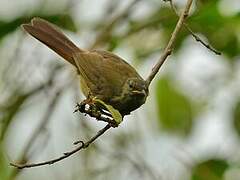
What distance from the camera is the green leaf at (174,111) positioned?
4.24 m

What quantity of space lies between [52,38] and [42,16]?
0.77 meters

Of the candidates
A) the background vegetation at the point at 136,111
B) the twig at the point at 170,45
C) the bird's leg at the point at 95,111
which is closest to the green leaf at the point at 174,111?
the background vegetation at the point at 136,111

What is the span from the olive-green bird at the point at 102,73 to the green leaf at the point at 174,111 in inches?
41.0

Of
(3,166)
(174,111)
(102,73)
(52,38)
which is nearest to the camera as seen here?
(102,73)

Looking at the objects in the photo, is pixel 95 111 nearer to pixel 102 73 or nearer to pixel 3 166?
pixel 102 73

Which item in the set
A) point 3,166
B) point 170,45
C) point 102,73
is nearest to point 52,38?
point 102,73

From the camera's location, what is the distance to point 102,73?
9.85ft

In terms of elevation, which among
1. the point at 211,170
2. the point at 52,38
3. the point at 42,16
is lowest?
the point at 211,170

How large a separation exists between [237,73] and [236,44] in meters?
0.26

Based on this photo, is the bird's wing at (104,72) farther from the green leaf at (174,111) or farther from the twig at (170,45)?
the green leaf at (174,111)

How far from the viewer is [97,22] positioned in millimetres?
4316

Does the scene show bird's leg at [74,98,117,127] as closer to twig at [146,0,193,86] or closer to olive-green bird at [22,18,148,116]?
olive-green bird at [22,18,148,116]

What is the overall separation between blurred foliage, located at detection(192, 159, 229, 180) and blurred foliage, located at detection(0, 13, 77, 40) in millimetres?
928

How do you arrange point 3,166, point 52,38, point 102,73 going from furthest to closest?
1. point 3,166
2. point 52,38
3. point 102,73
